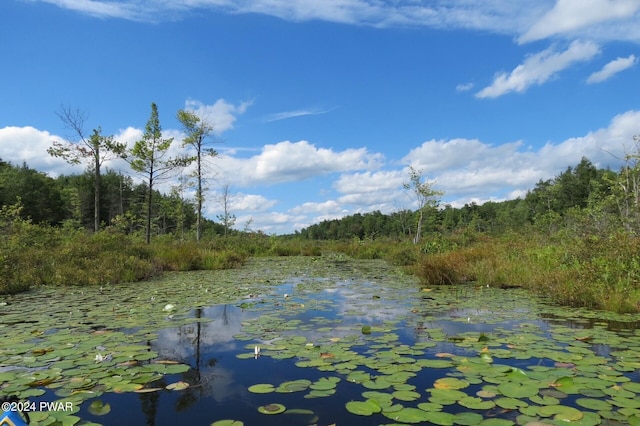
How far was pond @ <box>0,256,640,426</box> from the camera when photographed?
99.8 inches

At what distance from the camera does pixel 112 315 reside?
571cm

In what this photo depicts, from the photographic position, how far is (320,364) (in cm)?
351

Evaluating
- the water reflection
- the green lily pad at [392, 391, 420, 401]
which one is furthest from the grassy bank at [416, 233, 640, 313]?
the green lily pad at [392, 391, 420, 401]

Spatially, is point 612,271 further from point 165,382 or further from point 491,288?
point 165,382

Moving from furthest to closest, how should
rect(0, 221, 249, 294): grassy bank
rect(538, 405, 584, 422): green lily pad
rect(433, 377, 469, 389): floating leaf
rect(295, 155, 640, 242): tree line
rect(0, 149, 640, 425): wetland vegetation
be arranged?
rect(295, 155, 640, 242): tree line → rect(0, 221, 249, 294): grassy bank → rect(433, 377, 469, 389): floating leaf → rect(0, 149, 640, 425): wetland vegetation → rect(538, 405, 584, 422): green lily pad

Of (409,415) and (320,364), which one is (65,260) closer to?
(320,364)

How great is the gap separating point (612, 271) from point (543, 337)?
3330 millimetres


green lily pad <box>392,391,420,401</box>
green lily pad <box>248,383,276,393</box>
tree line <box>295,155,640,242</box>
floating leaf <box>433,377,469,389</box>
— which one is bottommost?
green lily pad <box>248,383,276,393</box>

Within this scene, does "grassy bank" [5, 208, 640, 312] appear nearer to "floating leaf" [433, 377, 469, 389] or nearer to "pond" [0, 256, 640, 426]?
"pond" [0, 256, 640, 426]

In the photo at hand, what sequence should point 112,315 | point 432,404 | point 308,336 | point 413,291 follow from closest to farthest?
point 432,404 < point 308,336 < point 112,315 < point 413,291

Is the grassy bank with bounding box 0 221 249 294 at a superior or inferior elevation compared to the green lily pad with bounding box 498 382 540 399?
superior

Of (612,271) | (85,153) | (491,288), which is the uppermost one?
(85,153)

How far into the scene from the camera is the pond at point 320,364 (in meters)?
2.54

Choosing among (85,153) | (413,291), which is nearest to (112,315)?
(413,291)
